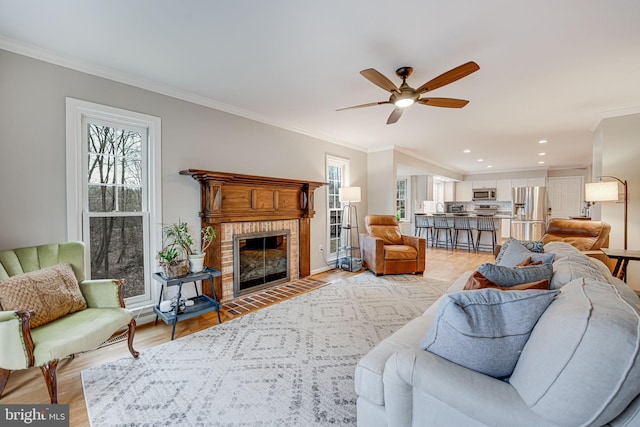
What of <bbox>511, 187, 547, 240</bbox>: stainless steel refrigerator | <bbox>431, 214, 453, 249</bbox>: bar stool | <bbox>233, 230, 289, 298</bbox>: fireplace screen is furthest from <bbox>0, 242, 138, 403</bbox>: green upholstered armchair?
<bbox>511, 187, 547, 240</bbox>: stainless steel refrigerator

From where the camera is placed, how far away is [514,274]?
1.60 meters

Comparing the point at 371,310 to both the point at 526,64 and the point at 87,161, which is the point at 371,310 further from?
the point at 87,161

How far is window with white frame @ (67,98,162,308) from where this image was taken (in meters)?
2.51

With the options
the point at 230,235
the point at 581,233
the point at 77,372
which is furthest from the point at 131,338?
the point at 581,233

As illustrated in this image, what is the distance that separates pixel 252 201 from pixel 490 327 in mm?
3225

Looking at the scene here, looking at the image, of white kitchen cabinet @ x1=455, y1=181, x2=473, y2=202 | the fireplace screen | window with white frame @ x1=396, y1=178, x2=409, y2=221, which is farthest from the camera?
white kitchen cabinet @ x1=455, y1=181, x2=473, y2=202

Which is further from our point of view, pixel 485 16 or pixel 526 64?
pixel 526 64

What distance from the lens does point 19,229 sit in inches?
88.0

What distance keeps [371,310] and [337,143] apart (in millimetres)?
3282

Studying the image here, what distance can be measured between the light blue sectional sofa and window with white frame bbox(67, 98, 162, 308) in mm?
2749

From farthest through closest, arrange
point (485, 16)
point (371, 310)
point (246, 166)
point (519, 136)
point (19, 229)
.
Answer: point (519, 136)
point (246, 166)
point (371, 310)
point (19, 229)
point (485, 16)

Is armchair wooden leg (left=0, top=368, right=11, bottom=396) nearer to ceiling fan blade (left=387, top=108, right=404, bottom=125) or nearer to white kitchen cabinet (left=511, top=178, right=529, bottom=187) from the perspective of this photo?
ceiling fan blade (left=387, top=108, right=404, bottom=125)

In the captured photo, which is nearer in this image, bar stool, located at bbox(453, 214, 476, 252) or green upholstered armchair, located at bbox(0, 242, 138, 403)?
green upholstered armchair, located at bbox(0, 242, 138, 403)

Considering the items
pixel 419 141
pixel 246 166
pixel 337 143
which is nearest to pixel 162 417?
pixel 246 166
